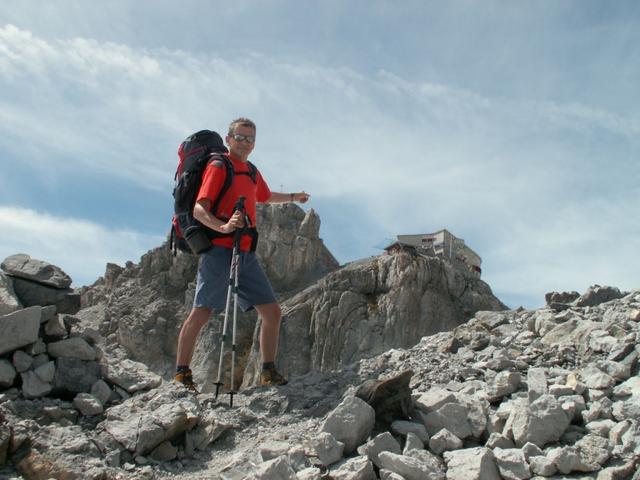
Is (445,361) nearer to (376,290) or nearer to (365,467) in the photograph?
(365,467)

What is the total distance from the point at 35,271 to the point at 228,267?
2721 mm

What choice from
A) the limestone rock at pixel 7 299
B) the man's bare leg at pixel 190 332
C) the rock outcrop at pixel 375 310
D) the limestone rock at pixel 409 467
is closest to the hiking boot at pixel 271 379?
the man's bare leg at pixel 190 332

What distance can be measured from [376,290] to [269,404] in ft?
102

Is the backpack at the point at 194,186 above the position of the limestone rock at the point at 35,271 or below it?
above

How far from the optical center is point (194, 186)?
7863mm

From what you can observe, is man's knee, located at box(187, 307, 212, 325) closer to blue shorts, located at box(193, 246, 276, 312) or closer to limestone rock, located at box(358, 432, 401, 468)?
blue shorts, located at box(193, 246, 276, 312)

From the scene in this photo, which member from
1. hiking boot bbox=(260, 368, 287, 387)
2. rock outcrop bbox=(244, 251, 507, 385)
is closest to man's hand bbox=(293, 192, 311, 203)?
hiking boot bbox=(260, 368, 287, 387)

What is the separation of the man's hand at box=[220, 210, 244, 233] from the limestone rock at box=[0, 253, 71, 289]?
9.10ft

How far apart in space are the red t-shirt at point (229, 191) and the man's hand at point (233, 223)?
46 cm

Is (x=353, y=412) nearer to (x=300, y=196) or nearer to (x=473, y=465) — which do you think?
(x=473, y=465)


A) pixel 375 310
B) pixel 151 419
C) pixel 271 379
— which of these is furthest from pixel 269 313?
pixel 375 310

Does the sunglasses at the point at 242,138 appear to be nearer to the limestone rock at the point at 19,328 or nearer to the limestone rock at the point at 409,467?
the limestone rock at the point at 19,328

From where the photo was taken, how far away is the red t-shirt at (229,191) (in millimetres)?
7539

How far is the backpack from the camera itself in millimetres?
7627
